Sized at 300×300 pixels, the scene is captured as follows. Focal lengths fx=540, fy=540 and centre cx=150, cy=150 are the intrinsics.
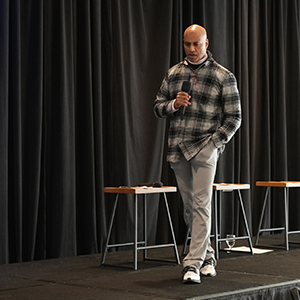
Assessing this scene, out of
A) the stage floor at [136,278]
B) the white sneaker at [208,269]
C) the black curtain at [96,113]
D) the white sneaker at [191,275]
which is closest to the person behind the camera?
the stage floor at [136,278]

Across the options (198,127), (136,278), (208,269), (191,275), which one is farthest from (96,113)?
(191,275)

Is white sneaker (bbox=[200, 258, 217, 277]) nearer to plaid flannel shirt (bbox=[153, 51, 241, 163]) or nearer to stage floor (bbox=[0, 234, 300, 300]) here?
stage floor (bbox=[0, 234, 300, 300])

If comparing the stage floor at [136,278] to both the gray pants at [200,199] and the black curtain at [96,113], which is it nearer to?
the gray pants at [200,199]

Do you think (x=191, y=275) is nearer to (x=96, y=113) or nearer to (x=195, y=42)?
(x=195, y=42)

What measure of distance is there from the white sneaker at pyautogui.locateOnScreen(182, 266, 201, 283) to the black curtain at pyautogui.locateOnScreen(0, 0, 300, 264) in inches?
41.8

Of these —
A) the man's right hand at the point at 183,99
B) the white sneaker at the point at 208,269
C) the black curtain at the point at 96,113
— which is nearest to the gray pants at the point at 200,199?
the white sneaker at the point at 208,269

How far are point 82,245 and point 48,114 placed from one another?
107 cm

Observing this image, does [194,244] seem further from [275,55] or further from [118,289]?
[275,55]

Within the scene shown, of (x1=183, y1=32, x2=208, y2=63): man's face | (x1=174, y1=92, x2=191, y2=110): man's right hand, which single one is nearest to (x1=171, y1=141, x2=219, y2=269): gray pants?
(x1=174, y1=92, x2=191, y2=110): man's right hand

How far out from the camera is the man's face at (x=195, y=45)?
2993mm

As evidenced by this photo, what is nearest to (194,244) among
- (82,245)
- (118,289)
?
(118,289)

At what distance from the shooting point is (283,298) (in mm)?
2912

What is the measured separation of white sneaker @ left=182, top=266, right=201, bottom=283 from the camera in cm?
288

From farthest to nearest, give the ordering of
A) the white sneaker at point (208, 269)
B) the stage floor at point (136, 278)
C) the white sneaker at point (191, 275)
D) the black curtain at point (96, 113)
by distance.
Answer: the black curtain at point (96, 113) < the white sneaker at point (208, 269) < the white sneaker at point (191, 275) < the stage floor at point (136, 278)
